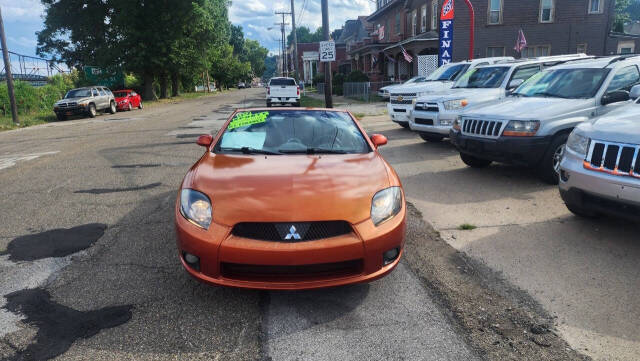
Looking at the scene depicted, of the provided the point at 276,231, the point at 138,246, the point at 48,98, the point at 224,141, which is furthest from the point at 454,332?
the point at 48,98

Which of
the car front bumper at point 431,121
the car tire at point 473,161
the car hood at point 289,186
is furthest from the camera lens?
the car front bumper at point 431,121

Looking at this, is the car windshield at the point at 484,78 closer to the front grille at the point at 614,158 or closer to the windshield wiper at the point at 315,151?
the front grille at the point at 614,158

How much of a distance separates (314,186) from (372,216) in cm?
50

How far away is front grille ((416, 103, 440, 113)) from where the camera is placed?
10.2m

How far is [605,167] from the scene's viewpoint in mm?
4090

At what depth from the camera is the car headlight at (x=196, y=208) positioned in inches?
127

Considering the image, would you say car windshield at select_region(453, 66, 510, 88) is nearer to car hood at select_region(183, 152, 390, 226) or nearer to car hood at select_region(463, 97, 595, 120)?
car hood at select_region(463, 97, 595, 120)

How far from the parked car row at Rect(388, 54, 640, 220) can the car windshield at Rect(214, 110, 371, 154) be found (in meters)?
2.16

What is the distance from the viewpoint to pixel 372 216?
3254 millimetres

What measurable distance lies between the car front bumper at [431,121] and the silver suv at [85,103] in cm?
1946

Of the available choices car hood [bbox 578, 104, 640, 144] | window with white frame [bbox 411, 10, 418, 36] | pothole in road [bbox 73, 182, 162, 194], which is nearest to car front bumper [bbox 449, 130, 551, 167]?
car hood [bbox 578, 104, 640, 144]

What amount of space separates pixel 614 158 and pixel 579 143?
0.50 metres

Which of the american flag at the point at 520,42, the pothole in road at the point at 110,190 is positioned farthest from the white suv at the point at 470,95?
the american flag at the point at 520,42

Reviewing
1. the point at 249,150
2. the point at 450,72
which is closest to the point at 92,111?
the point at 450,72
